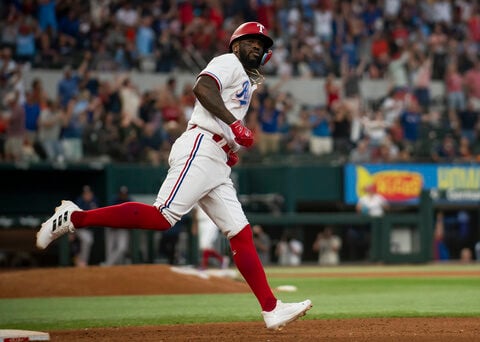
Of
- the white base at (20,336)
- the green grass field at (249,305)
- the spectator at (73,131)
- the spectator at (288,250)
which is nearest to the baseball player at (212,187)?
the white base at (20,336)

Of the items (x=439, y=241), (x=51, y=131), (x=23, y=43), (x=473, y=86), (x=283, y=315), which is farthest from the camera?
(x=473, y=86)

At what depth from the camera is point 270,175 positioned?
18984 mm

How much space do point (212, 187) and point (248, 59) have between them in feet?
3.05

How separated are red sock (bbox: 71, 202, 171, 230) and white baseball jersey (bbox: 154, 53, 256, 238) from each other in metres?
0.06

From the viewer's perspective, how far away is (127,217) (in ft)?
21.0

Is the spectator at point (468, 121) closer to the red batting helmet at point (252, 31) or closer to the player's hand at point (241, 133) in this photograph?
the red batting helmet at point (252, 31)

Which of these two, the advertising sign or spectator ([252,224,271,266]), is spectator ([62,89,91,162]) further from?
the advertising sign

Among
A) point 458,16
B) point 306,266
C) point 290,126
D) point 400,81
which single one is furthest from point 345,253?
point 458,16

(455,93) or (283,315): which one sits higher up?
(455,93)

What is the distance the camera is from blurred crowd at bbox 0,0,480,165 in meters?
17.5

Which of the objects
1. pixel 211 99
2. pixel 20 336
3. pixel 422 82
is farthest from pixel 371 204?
pixel 20 336

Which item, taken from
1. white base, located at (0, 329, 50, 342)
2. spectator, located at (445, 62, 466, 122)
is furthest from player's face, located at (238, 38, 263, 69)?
spectator, located at (445, 62, 466, 122)

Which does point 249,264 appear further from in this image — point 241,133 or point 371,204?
point 371,204

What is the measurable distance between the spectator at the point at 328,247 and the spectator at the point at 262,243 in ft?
3.34
